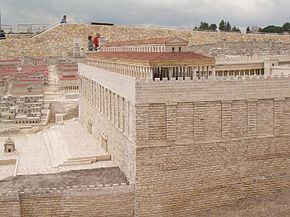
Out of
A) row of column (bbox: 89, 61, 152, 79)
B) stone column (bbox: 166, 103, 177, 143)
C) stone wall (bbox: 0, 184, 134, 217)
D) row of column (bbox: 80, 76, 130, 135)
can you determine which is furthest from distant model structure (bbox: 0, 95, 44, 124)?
stone column (bbox: 166, 103, 177, 143)

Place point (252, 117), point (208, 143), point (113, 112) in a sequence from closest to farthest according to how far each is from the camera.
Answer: point (208, 143)
point (252, 117)
point (113, 112)

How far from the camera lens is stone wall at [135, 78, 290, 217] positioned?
47.0ft

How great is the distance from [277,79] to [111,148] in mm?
7103

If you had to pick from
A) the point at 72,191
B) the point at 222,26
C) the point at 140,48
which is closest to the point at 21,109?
the point at 140,48

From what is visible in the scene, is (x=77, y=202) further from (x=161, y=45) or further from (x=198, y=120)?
(x=161, y=45)

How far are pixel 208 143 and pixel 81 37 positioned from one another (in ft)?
205

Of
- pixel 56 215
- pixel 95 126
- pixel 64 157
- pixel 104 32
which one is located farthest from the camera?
pixel 104 32

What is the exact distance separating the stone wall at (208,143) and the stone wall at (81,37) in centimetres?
5739

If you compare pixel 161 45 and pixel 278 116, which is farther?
pixel 161 45

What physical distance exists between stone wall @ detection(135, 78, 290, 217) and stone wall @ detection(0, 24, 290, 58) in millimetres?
57386

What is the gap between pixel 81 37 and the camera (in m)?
74.7

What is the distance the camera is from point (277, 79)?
1538 cm

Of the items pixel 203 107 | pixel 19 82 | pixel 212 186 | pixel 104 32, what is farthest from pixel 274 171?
pixel 104 32

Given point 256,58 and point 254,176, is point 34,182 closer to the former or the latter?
point 254,176
